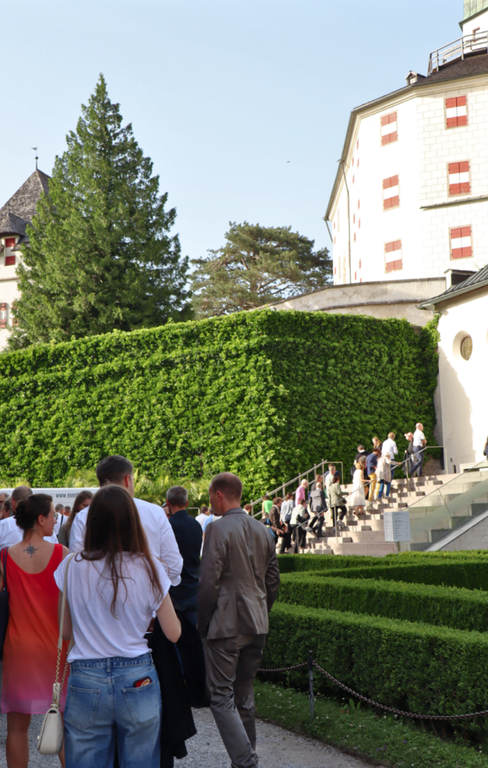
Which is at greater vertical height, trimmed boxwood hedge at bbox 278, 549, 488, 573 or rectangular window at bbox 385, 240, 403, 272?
rectangular window at bbox 385, 240, 403, 272

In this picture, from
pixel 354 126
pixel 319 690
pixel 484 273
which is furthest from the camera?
pixel 354 126

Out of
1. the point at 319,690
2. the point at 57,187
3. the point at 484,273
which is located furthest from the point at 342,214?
the point at 319,690

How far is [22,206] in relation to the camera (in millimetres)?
54375

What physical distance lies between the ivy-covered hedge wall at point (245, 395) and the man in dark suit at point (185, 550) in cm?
1877

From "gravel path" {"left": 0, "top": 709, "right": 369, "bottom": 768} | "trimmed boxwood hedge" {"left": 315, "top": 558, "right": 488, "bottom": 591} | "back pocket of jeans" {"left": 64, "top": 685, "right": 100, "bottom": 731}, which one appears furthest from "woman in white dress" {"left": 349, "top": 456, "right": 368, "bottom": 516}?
"back pocket of jeans" {"left": 64, "top": 685, "right": 100, "bottom": 731}

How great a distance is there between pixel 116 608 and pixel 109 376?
1063 inches

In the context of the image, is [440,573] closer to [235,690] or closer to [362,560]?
[362,560]

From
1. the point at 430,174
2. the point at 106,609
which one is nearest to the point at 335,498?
the point at 106,609

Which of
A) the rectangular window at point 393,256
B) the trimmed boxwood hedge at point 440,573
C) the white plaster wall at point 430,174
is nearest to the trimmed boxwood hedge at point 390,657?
the trimmed boxwood hedge at point 440,573

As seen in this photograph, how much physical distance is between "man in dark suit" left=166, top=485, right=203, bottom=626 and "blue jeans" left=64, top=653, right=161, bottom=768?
306cm

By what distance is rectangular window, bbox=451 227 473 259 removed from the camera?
3472 centimetres

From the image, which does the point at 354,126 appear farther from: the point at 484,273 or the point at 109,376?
the point at 109,376

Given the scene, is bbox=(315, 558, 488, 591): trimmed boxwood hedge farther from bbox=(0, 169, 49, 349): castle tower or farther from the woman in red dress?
bbox=(0, 169, 49, 349): castle tower

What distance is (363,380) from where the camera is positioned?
27.8 m
